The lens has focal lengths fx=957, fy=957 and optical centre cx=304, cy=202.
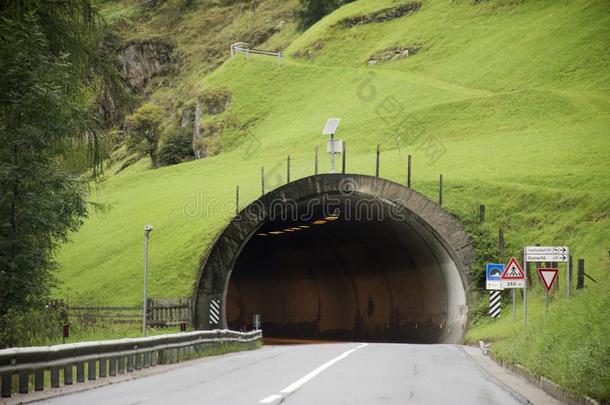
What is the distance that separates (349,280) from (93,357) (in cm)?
3296

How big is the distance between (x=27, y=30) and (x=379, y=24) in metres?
95.8

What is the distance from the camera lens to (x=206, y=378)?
17.7 metres

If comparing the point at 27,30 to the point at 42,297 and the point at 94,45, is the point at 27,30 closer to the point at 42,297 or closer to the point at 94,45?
the point at 94,45

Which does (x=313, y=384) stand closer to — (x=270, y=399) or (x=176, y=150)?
(x=270, y=399)

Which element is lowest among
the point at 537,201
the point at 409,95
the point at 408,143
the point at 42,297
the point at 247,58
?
the point at 42,297

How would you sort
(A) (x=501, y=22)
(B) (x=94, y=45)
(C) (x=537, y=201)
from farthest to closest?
(A) (x=501, y=22)
(C) (x=537, y=201)
(B) (x=94, y=45)

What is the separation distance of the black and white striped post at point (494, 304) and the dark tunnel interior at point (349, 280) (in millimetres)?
1301

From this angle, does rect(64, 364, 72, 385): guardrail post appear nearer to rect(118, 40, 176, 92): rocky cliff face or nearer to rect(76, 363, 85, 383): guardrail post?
rect(76, 363, 85, 383): guardrail post

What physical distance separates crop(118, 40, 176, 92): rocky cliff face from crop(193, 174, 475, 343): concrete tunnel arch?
3662 inches

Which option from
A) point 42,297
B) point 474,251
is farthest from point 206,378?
point 474,251

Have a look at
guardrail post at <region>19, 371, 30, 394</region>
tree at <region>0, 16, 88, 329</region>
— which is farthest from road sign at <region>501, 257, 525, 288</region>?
guardrail post at <region>19, 371, 30, 394</region>

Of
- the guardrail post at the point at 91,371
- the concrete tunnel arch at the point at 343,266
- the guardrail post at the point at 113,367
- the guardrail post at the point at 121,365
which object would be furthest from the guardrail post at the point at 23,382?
the concrete tunnel arch at the point at 343,266

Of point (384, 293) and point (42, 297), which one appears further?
point (384, 293)

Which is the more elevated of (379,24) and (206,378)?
(379,24)
